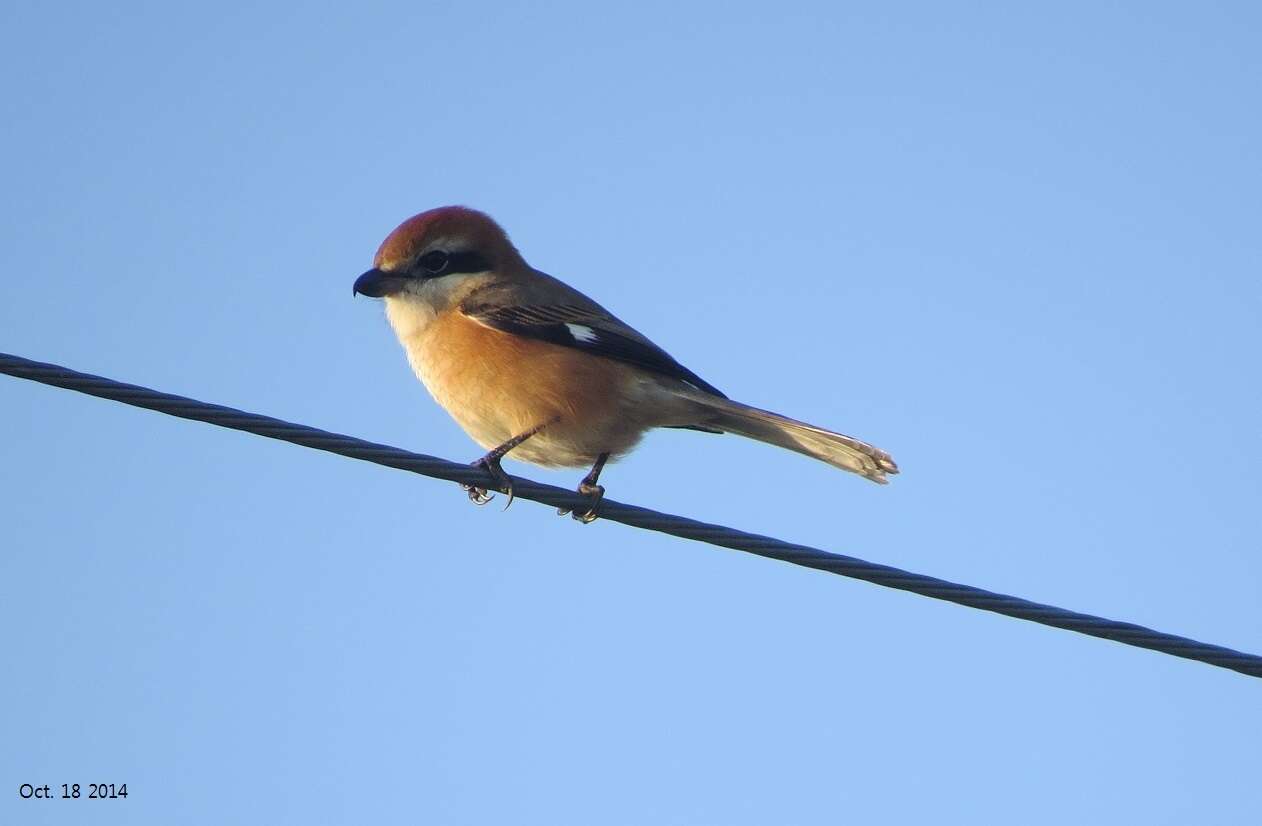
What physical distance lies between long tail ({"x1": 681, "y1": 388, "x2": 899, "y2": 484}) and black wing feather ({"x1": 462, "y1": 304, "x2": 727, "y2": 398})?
0.41ft

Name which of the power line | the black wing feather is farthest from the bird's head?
the power line

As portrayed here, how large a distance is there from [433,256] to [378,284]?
1.07 feet

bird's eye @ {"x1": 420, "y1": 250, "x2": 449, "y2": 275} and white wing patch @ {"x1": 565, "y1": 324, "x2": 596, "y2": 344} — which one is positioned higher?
bird's eye @ {"x1": 420, "y1": 250, "x2": 449, "y2": 275}

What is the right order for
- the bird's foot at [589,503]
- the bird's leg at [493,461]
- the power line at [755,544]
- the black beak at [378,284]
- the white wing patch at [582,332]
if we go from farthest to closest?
the black beak at [378,284]
the white wing patch at [582,332]
the bird's leg at [493,461]
the bird's foot at [589,503]
the power line at [755,544]

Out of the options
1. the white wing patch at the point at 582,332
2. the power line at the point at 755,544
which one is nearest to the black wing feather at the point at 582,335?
the white wing patch at the point at 582,332

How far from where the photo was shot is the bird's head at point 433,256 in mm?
6809

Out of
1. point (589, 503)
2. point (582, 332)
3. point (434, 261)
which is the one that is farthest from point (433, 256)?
point (589, 503)

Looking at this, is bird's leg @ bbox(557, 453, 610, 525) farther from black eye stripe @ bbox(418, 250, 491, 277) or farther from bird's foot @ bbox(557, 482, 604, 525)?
black eye stripe @ bbox(418, 250, 491, 277)

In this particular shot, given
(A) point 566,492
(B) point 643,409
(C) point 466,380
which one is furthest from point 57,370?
(B) point 643,409

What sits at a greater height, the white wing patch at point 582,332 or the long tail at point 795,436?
the white wing patch at point 582,332

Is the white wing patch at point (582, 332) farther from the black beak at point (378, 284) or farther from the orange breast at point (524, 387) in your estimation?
the black beak at point (378, 284)

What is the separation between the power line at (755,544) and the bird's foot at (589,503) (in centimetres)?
67

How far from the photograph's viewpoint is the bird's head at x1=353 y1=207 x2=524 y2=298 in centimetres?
681

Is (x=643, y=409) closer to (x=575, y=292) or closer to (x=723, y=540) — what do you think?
(x=575, y=292)
